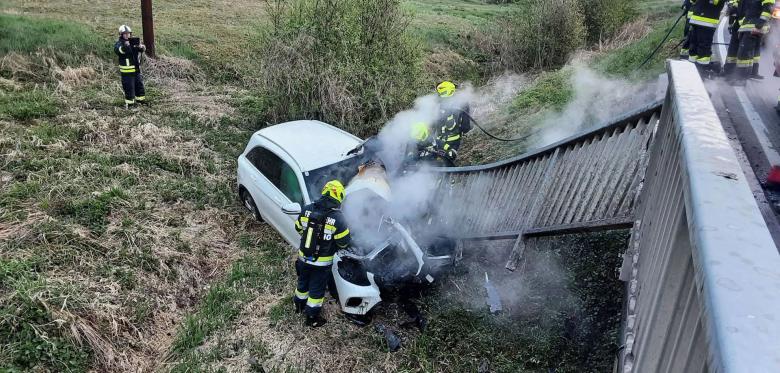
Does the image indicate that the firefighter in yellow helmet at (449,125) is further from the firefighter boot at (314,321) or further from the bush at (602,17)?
the bush at (602,17)

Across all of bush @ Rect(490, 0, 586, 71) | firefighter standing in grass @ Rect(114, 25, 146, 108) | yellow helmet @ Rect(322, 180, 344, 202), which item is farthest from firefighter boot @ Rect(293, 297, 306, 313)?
bush @ Rect(490, 0, 586, 71)

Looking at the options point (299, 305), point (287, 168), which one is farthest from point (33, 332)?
point (287, 168)

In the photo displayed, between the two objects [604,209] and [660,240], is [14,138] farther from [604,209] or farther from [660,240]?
[660,240]

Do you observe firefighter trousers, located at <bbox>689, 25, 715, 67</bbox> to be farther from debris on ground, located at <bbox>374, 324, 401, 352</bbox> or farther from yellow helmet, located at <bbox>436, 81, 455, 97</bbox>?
debris on ground, located at <bbox>374, 324, 401, 352</bbox>

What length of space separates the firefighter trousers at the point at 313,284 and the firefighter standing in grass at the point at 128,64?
732cm

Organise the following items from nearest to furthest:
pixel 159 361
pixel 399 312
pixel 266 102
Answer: pixel 159 361 < pixel 399 312 < pixel 266 102

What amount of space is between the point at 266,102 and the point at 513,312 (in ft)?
24.3

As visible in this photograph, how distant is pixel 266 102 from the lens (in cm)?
1076

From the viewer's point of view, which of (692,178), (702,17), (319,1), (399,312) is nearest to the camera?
(692,178)

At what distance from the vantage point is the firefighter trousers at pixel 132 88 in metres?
10.5

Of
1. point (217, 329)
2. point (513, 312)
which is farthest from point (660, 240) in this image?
point (217, 329)

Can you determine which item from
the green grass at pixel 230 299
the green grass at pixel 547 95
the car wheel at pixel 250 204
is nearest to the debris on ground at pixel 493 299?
the green grass at pixel 230 299

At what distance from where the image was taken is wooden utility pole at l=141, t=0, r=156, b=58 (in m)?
12.4

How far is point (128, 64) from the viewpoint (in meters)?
10.5
